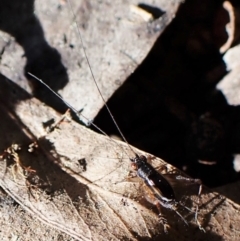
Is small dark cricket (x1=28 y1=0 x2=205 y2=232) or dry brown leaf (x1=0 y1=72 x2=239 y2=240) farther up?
small dark cricket (x1=28 y1=0 x2=205 y2=232)

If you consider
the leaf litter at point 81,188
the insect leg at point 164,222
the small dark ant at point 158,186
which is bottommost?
the leaf litter at point 81,188

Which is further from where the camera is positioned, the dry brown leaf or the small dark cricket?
the small dark cricket

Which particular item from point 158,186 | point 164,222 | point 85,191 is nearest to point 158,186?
point 158,186

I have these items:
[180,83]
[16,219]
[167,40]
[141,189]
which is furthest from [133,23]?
[16,219]

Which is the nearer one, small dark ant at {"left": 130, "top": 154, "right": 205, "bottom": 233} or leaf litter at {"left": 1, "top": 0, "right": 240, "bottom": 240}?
leaf litter at {"left": 1, "top": 0, "right": 240, "bottom": 240}

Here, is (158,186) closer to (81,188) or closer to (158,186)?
(158,186)

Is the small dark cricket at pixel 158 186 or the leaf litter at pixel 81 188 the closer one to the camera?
the leaf litter at pixel 81 188

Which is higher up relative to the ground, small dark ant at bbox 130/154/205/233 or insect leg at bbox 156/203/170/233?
small dark ant at bbox 130/154/205/233

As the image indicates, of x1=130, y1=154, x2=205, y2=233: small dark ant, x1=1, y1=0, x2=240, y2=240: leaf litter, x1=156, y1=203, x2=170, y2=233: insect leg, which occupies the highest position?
x1=130, y1=154, x2=205, y2=233: small dark ant
